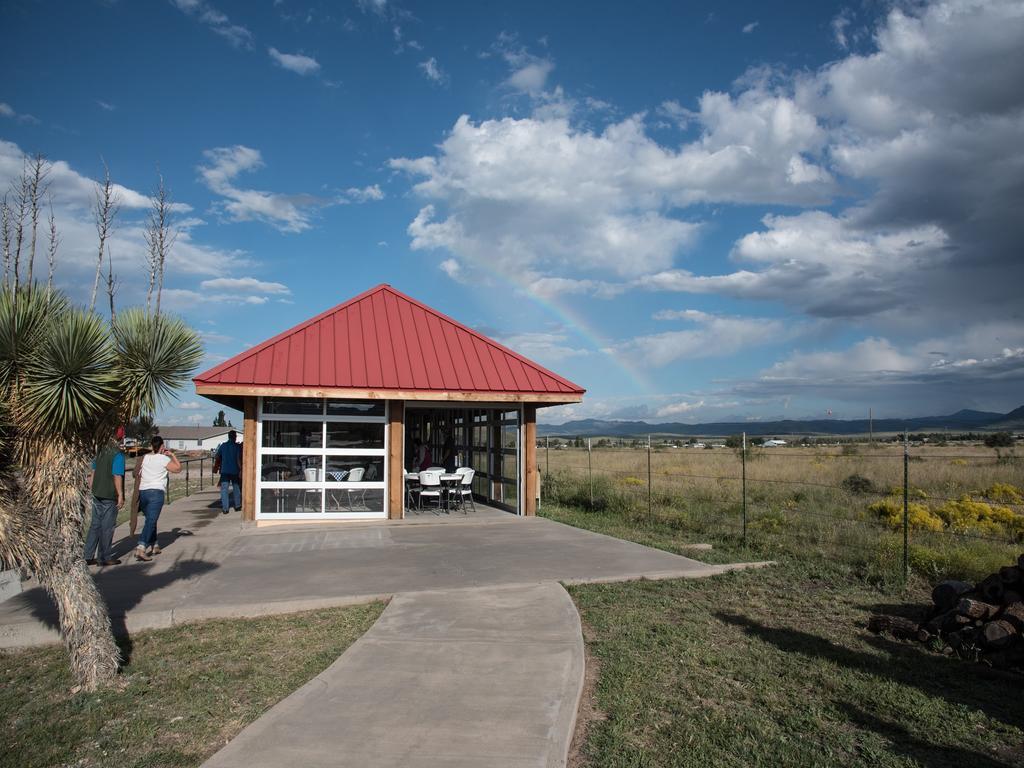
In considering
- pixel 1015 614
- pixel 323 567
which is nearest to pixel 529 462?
pixel 323 567

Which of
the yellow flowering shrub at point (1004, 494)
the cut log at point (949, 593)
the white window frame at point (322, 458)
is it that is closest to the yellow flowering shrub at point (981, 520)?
the yellow flowering shrub at point (1004, 494)

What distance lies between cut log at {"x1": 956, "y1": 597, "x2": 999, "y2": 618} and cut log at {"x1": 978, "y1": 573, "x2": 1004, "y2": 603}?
108mm

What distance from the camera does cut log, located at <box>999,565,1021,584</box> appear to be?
6371 millimetres

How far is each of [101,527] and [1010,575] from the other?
34.4 ft

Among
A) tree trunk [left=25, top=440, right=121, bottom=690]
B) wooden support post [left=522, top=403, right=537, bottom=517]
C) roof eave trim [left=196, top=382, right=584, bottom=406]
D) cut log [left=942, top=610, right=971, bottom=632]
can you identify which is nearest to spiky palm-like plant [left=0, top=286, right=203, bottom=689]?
tree trunk [left=25, top=440, right=121, bottom=690]

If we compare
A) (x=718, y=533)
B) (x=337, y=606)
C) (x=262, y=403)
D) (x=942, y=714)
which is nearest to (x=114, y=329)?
(x=337, y=606)

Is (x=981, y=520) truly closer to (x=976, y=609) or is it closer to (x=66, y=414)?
(x=976, y=609)

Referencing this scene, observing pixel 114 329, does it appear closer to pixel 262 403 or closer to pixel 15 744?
pixel 15 744

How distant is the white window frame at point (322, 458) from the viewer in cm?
1370

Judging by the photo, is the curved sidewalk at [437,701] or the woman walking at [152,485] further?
the woman walking at [152,485]

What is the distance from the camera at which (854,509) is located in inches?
603

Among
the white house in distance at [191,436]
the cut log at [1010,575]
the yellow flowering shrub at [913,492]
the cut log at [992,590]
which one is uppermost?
the cut log at [1010,575]

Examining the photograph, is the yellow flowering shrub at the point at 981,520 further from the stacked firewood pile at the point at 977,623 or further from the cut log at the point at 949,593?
the stacked firewood pile at the point at 977,623

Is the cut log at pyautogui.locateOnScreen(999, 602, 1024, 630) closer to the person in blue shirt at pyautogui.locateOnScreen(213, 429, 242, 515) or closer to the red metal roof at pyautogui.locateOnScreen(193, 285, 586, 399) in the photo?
the red metal roof at pyautogui.locateOnScreen(193, 285, 586, 399)
